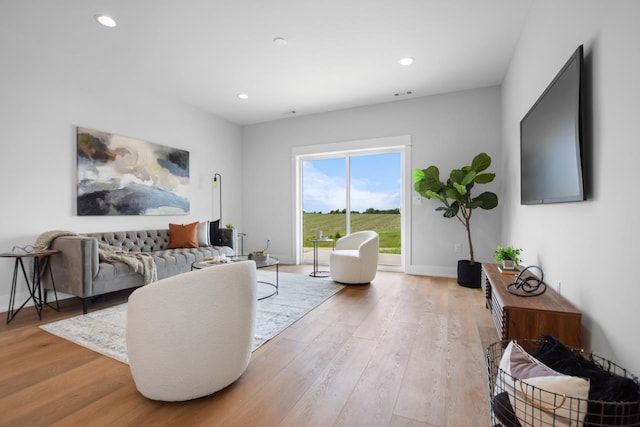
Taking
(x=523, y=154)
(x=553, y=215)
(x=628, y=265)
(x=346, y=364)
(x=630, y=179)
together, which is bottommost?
(x=346, y=364)

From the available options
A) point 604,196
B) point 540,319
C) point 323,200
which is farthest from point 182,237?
point 604,196

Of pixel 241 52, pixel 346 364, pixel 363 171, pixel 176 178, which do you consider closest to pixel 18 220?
pixel 176 178

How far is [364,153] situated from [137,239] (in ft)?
12.4

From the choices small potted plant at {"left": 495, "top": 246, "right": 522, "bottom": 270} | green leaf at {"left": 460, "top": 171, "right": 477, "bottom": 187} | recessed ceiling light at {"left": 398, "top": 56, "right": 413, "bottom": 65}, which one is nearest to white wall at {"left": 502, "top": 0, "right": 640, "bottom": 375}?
small potted plant at {"left": 495, "top": 246, "right": 522, "bottom": 270}

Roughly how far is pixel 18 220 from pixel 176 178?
2.01m

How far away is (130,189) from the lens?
4219 mm

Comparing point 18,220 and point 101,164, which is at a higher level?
point 101,164

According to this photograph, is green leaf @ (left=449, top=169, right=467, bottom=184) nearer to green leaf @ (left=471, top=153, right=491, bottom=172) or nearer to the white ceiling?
green leaf @ (left=471, top=153, right=491, bottom=172)

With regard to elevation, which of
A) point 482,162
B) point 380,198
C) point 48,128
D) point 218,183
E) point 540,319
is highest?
point 48,128

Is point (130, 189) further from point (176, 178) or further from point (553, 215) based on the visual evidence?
point (553, 215)

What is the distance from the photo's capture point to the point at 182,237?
4.45 m

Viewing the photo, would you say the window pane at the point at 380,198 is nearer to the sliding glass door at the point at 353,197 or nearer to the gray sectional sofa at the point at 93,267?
the sliding glass door at the point at 353,197

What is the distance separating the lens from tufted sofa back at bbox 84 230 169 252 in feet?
12.6

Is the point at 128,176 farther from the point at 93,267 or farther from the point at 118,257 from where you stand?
the point at 93,267
